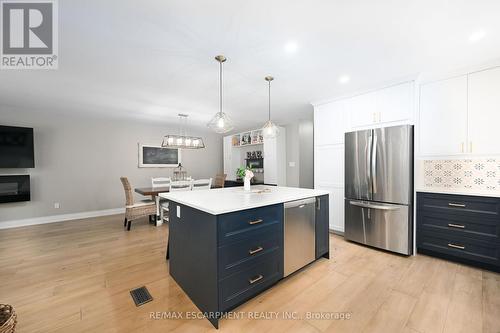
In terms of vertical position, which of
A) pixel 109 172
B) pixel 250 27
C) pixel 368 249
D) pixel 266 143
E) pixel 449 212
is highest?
pixel 250 27

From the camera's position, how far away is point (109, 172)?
526 centimetres

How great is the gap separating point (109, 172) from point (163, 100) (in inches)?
115

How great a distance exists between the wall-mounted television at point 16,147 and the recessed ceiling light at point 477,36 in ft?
23.5

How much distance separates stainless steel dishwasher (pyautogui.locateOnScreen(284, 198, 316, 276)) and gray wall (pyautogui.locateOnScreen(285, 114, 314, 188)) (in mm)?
2235

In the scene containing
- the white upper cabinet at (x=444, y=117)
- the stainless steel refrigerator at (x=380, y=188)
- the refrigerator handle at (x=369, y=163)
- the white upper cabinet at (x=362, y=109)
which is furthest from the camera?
the white upper cabinet at (x=362, y=109)

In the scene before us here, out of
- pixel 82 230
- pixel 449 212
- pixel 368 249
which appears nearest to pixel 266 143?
pixel 368 249

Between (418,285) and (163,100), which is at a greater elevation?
(163,100)

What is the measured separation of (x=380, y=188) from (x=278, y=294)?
6.86 feet

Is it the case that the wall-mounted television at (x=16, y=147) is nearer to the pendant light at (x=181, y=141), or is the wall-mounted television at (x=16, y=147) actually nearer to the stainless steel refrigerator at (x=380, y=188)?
the pendant light at (x=181, y=141)

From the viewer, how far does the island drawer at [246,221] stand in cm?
160

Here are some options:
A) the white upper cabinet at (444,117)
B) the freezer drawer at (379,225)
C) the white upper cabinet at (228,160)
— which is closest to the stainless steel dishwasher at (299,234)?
the freezer drawer at (379,225)

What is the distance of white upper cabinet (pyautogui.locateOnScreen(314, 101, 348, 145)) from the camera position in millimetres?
3494

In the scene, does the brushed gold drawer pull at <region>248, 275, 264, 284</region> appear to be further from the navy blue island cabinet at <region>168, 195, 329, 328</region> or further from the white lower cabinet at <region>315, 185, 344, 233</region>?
the white lower cabinet at <region>315, 185, 344, 233</region>

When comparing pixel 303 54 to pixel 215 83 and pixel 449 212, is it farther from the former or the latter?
pixel 449 212
